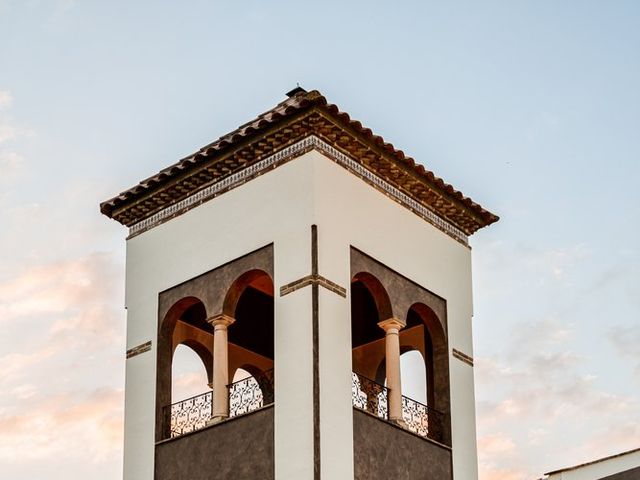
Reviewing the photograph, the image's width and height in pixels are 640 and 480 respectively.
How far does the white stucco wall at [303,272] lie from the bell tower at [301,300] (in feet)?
0.07

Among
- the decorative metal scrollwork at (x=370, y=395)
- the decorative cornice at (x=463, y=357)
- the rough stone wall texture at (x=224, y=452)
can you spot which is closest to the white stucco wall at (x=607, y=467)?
the decorative cornice at (x=463, y=357)

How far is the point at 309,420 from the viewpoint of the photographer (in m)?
16.3

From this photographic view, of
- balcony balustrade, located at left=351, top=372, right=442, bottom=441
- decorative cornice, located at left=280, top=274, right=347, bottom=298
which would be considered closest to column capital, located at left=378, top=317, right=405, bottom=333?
balcony balustrade, located at left=351, top=372, right=442, bottom=441

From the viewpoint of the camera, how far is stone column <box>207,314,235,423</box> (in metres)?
17.5

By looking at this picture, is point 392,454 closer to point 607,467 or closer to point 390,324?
point 390,324

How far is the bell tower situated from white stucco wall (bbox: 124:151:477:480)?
21 mm

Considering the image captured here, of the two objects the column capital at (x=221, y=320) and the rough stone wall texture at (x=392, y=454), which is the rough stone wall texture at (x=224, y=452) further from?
the column capital at (x=221, y=320)

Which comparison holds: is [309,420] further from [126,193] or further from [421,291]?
[126,193]

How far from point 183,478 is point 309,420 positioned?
6.55 feet

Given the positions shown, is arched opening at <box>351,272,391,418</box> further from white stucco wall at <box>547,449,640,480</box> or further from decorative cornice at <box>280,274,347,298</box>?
white stucco wall at <box>547,449,640,480</box>

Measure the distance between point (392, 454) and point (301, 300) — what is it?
79.4 inches

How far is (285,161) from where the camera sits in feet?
58.6

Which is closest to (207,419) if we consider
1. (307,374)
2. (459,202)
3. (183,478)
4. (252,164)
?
(183,478)

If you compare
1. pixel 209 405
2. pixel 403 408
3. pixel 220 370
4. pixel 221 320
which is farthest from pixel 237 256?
pixel 403 408
